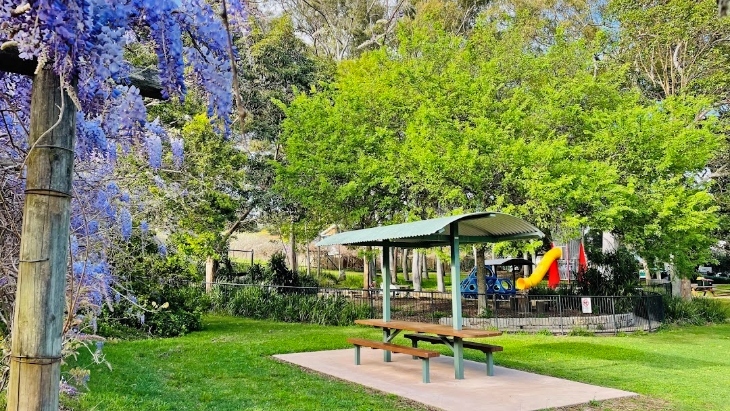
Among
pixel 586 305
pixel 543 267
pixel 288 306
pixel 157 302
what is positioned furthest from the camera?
pixel 543 267

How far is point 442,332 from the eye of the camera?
8383mm

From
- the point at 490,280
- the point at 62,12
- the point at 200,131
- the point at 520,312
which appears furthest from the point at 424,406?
the point at 490,280

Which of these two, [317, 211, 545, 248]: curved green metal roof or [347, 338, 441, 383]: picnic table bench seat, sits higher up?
[317, 211, 545, 248]: curved green metal roof

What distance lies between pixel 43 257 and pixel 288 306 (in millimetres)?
15218

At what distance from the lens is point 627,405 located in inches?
275

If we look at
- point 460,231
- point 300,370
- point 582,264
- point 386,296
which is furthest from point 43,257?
point 582,264

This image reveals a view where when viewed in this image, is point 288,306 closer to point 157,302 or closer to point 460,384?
point 157,302

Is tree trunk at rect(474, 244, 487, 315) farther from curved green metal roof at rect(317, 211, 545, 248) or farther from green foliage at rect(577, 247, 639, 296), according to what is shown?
curved green metal roof at rect(317, 211, 545, 248)

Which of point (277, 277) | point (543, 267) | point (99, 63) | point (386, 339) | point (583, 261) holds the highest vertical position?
point (99, 63)

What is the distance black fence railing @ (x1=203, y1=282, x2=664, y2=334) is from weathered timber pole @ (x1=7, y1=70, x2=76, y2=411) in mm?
13562

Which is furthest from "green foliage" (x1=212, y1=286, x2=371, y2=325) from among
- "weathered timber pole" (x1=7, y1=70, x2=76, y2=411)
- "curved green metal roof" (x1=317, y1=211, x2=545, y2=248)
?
"weathered timber pole" (x1=7, y1=70, x2=76, y2=411)

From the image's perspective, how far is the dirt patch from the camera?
6735mm

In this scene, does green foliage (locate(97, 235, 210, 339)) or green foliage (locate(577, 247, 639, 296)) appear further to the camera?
green foliage (locate(577, 247, 639, 296))

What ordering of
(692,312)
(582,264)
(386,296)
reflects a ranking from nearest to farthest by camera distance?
(386,296) → (582,264) → (692,312)
